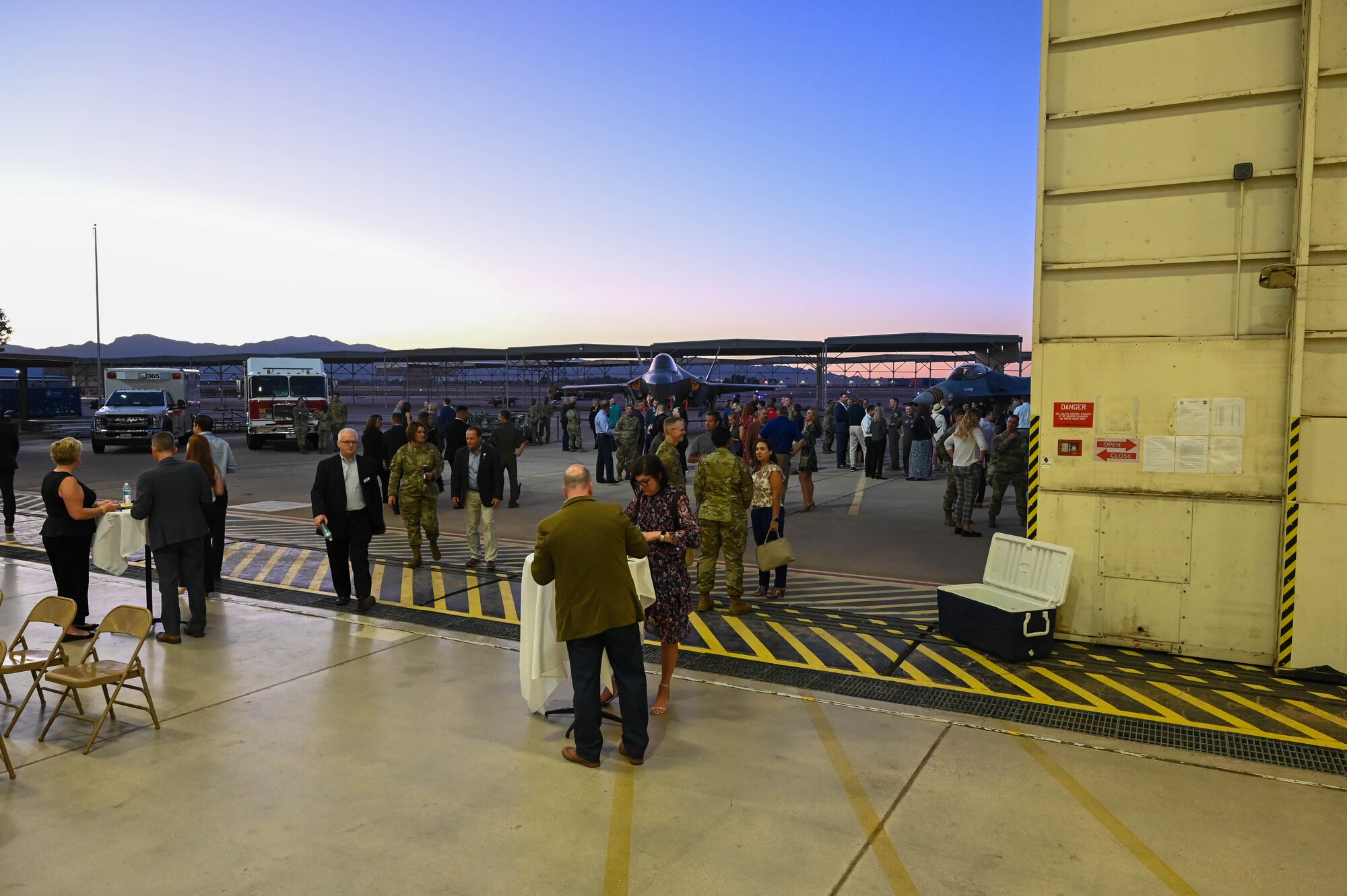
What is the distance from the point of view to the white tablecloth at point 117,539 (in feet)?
24.7

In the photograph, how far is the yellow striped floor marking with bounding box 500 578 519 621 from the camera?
8066 millimetres

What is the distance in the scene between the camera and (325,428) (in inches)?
970

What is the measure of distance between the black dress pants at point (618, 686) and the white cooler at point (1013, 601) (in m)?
3.38

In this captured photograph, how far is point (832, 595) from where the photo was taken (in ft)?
29.4

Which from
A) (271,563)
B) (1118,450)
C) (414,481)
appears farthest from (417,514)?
(1118,450)

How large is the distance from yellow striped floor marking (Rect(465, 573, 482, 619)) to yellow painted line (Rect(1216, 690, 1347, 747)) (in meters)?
6.18

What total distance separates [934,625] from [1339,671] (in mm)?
2982

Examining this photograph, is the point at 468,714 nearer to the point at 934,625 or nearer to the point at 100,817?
the point at 100,817

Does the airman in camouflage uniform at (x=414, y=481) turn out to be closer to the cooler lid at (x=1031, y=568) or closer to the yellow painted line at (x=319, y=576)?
the yellow painted line at (x=319, y=576)

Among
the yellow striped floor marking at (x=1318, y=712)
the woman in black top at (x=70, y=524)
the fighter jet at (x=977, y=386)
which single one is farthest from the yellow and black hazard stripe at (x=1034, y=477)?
the fighter jet at (x=977, y=386)

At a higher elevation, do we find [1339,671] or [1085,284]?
[1085,284]

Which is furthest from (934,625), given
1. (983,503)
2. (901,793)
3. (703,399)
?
(703,399)

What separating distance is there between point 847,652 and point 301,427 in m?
22.5

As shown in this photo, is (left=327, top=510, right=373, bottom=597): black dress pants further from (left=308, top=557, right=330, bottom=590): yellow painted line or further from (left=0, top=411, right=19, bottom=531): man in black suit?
(left=0, top=411, right=19, bottom=531): man in black suit
